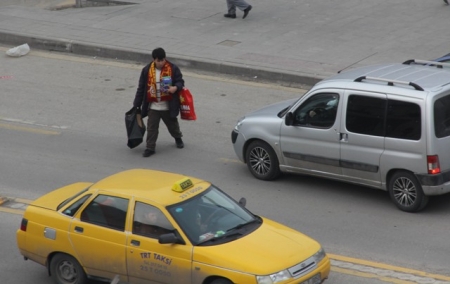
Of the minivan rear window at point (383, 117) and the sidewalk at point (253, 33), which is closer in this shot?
the minivan rear window at point (383, 117)

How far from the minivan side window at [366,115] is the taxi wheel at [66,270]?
4.27m

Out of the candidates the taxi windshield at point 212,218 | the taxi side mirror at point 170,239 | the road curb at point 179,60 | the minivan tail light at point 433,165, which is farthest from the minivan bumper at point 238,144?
the road curb at point 179,60

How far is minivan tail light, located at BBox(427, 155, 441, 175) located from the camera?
1157cm

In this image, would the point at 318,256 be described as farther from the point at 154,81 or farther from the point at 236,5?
the point at 236,5

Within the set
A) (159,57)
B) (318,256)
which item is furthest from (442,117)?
(159,57)

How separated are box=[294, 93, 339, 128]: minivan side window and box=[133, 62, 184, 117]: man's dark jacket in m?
2.23

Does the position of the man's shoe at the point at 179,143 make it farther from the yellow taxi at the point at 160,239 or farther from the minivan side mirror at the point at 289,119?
the yellow taxi at the point at 160,239

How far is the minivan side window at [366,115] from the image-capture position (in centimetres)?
1201

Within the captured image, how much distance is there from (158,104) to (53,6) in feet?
37.8

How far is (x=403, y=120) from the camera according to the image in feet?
38.8

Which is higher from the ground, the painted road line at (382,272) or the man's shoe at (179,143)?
the painted road line at (382,272)

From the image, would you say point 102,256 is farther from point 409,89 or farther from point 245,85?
point 245,85

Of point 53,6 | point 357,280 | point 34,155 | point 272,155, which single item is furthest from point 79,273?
point 53,6

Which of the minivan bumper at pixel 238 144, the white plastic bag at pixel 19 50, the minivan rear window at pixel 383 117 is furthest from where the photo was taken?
the white plastic bag at pixel 19 50
